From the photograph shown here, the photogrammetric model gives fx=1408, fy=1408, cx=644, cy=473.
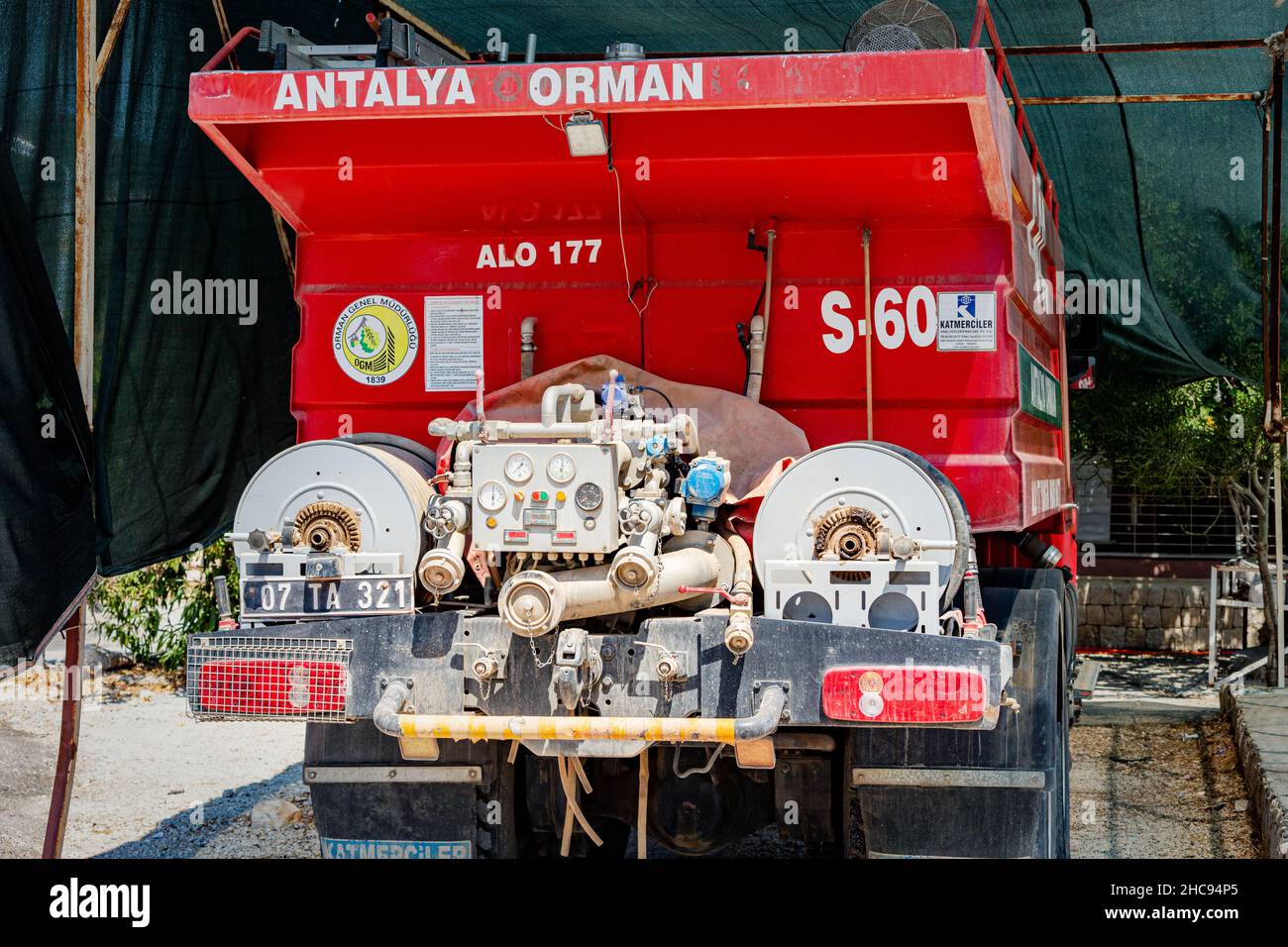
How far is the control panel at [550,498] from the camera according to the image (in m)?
3.50

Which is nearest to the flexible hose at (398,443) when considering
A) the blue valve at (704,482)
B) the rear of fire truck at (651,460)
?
the rear of fire truck at (651,460)

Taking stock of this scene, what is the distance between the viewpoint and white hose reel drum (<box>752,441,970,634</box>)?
3.54 metres

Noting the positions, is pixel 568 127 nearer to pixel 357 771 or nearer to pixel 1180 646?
pixel 357 771

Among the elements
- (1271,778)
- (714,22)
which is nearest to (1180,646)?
A: (1271,778)

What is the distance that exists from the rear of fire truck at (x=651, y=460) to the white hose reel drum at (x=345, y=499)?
1 cm

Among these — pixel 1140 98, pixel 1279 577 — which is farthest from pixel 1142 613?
pixel 1140 98

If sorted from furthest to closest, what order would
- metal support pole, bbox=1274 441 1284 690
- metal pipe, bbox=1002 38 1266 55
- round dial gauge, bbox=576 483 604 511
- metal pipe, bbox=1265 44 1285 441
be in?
metal support pole, bbox=1274 441 1284 690 < metal pipe, bbox=1002 38 1266 55 < metal pipe, bbox=1265 44 1285 441 < round dial gauge, bbox=576 483 604 511

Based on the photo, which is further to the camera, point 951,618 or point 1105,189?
point 1105,189

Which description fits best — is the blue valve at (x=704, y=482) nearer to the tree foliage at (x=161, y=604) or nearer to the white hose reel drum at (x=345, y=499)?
the white hose reel drum at (x=345, y=499)

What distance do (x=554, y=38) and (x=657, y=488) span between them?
14.9ft

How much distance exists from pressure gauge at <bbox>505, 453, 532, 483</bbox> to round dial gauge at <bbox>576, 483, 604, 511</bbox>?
0.13m

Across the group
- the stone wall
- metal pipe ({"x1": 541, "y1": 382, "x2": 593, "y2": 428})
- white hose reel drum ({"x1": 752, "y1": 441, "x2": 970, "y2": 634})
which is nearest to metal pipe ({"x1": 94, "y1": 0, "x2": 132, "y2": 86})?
metal pipe ({"x1": 541, "y1": 382, "x2": 593, "y2": 428})

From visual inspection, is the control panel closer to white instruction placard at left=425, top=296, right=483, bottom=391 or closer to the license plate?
the license plate

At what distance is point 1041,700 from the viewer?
3789 millimetres
